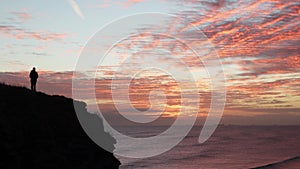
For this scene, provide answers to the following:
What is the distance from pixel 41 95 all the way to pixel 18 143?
971cm

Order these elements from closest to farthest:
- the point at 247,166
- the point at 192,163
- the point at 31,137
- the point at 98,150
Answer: the point at 31,137, the point at 98,150, the point at 247,166, the point at 192,163

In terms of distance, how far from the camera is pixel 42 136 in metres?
27.9

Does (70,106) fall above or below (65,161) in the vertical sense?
above

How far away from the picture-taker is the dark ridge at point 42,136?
81.0ft

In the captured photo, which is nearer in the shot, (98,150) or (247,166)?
(98,150)

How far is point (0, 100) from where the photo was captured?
28562mm

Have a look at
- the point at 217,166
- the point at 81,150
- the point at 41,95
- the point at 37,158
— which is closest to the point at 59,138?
the point at 81,150

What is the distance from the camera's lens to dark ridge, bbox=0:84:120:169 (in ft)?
81.0

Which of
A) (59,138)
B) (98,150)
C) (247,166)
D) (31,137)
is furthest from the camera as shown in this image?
(247,166)

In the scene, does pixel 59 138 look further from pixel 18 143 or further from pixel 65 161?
pixel 18 143

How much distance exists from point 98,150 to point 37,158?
916 centimetres

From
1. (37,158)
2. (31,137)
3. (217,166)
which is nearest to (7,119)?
(31,137)

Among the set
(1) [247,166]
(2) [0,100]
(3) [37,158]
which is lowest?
(1) [247,166]

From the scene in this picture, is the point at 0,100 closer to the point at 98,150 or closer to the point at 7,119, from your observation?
the point at 7,119
